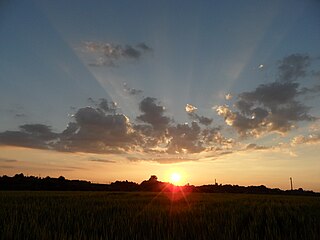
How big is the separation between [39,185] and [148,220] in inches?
2304

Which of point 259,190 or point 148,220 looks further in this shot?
point 259,190

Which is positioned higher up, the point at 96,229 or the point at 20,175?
the point at 20,175

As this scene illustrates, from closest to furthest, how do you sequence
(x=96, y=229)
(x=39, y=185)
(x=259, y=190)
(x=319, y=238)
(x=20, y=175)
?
(x=319, y=238), (x=96, y=229), (x=39, y=185), (x=20, y=175), (x=259, y=190)

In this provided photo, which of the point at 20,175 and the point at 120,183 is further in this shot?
the point at 120,183

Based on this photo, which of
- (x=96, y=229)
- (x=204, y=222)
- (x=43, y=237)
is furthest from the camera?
(x=204, y=222)

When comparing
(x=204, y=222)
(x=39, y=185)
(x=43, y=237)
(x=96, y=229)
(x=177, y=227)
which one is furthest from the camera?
(x=39, y=185)

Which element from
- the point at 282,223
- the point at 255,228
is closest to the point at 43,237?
the point at 255,228

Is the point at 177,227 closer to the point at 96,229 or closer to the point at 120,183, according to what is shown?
the point at 96,229

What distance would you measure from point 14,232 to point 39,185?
59.4 metres

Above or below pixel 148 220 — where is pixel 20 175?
above

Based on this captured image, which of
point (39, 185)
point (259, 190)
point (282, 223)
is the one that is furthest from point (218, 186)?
point (282, 223)

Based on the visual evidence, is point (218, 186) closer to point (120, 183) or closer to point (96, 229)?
point (120, 183)

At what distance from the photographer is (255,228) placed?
530 cm

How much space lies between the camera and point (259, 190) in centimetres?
8894
